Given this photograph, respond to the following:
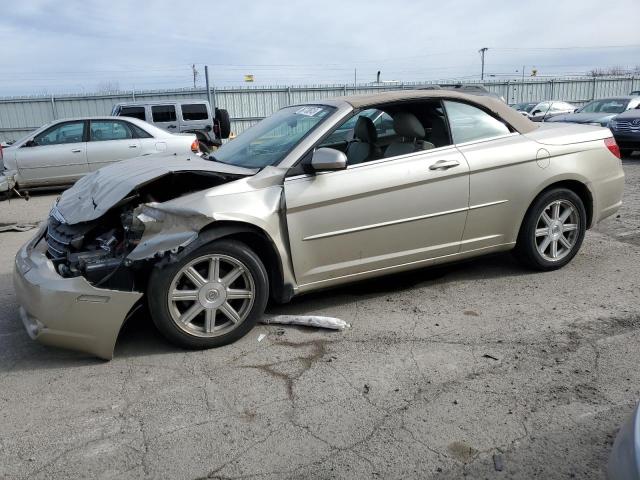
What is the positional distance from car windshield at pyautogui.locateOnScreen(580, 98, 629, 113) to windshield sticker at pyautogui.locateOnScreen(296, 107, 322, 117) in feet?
45.1

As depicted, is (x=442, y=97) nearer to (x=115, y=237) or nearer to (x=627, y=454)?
(x=115, y=237)

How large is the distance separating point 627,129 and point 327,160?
39.7 ft

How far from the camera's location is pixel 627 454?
1.72 metres

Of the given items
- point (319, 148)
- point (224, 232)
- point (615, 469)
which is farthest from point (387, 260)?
point (615, 469)

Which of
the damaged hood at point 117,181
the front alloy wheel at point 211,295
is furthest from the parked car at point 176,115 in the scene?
the front alloy wheel at point 211,295

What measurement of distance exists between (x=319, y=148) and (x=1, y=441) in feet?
8.48

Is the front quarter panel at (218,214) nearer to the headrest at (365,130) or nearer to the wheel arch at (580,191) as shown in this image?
the headrest at (365,130)

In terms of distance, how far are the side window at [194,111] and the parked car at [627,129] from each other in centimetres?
1130

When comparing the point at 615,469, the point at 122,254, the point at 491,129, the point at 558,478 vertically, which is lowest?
the point at 558,478

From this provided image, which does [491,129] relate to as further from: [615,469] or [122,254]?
[615,469]

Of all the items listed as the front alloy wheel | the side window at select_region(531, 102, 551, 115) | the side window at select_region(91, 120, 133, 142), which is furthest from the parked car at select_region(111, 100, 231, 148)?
the side window at select_region(531, 102, 551, 115)

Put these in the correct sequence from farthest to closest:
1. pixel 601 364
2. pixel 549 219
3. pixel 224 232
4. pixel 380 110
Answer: pixel 549 219 < pixel 380 110 < pixel 224 232 < pixel 601 364

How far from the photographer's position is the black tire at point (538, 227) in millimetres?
4711

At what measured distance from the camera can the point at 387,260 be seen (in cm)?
420
